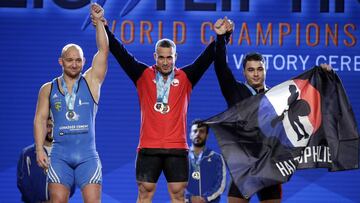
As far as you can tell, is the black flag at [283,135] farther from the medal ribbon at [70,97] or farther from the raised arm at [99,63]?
the medal ribbon at [70,97]

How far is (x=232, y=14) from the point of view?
826 cm

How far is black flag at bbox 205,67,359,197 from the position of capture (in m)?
6.26

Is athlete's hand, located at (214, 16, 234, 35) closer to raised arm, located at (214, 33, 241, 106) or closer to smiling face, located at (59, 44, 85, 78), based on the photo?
raised arm, located at (214, 33, 241, 106)

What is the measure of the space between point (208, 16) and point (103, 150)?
153 centimetres

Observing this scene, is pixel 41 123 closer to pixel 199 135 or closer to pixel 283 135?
pixel 283 135

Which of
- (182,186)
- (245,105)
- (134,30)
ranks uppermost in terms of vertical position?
(134,30)

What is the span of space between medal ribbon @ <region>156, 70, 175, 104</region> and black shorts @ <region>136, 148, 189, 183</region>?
1.12ft

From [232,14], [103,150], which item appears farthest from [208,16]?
[103,150]

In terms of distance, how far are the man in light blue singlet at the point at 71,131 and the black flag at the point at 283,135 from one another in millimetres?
843

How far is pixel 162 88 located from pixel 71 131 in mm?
677

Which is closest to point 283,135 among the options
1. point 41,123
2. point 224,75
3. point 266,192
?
point 266,192

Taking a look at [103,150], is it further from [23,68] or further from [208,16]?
[208,16]

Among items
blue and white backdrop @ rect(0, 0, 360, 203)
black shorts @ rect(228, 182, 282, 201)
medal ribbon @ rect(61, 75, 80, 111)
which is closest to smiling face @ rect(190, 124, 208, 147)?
blue and white backdrop @ rect(0, 0, 360, 203)

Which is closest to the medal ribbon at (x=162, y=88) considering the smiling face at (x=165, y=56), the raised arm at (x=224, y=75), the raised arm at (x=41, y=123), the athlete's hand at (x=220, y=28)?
the smiling face at (x=165, y=56)
